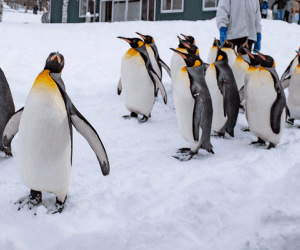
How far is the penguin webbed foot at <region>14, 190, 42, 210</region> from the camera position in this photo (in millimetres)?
1795

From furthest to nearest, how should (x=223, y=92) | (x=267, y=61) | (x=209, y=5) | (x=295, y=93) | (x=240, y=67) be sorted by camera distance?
(x=209, y=5) < (x=240, y=67) < (x=295, y=93) < (x=223, y=92) < (x=267, y=61)

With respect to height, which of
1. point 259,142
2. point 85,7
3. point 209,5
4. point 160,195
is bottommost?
point 160,195

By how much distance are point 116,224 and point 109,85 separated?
3822 mm

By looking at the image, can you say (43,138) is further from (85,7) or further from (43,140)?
(85,7)

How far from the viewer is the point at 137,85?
3.74 meters

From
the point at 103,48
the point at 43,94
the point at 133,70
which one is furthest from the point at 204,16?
the point at 43,94

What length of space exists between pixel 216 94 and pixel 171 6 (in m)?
10.7

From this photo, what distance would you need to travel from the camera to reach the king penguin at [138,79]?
3674mm

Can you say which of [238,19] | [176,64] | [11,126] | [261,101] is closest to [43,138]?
[11,126]

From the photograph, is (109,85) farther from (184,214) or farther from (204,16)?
(204,16)

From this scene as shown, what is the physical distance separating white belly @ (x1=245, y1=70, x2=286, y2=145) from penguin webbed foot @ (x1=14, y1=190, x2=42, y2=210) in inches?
90.3

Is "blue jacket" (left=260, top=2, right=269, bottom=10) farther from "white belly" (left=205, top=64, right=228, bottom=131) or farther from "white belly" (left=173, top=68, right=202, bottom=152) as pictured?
"white belly" (left=173, top=68, right=202, bottom=152)

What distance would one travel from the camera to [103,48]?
26.2 feet

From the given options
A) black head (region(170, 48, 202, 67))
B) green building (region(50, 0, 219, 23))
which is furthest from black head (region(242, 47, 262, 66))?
green building (region(50, 0, 219, 23))
